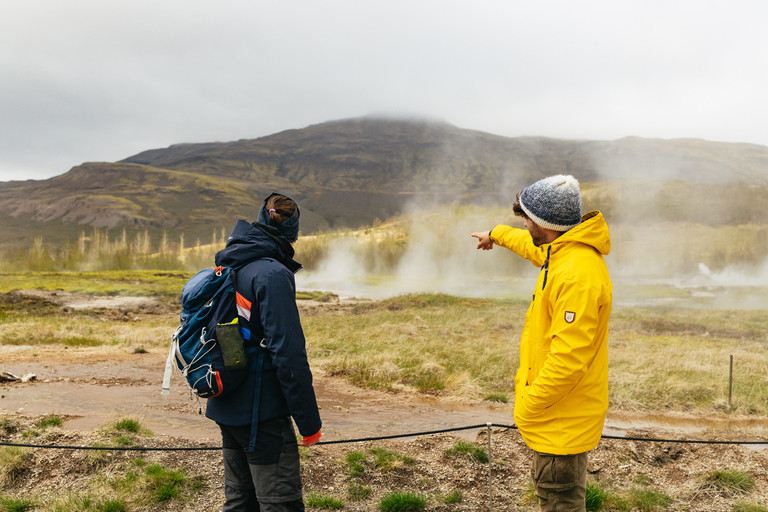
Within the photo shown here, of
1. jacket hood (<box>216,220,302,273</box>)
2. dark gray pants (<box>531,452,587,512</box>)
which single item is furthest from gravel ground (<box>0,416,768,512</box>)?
jacket hood (<box>216,220,302,273</box>)

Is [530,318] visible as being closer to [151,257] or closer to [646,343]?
[646,343]

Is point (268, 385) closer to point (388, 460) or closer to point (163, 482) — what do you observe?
point (163, 482)

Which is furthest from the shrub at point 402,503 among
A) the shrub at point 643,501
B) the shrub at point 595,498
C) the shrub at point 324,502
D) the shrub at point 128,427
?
the shrub at point 128,427

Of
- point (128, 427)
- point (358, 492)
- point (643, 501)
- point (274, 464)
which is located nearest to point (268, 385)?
point (274, 464)

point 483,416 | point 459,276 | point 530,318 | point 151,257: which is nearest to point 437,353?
point 483,416

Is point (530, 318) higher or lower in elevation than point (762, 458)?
higher

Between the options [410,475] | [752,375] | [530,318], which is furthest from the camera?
[752,375]

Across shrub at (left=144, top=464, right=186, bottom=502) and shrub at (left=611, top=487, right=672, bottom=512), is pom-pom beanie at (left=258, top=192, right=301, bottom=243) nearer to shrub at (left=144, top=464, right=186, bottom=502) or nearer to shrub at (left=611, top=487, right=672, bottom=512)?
shrub at (left=144, top=464, right=186, bottom=502)

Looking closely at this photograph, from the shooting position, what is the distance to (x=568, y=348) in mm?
2531

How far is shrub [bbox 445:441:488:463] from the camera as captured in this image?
6.21 m

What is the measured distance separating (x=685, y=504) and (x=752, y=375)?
31.6 feet

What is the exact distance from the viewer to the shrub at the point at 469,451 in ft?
20.4

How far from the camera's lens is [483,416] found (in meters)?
9.35

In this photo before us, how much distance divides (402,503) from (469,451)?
1665 mm
